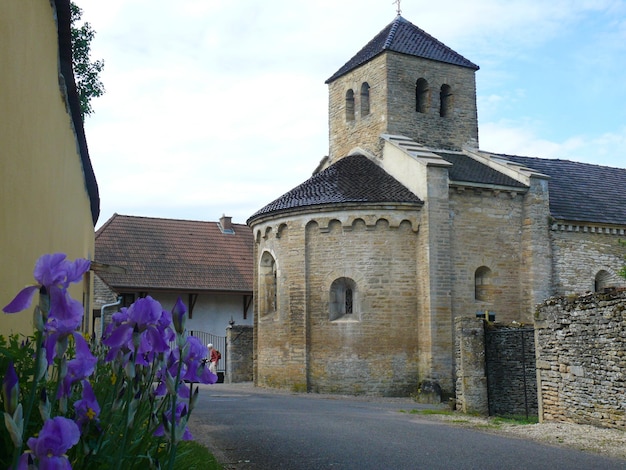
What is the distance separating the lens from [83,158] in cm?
1363

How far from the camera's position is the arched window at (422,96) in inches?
1055

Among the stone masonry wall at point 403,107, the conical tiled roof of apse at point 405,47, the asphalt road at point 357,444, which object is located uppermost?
the conical tiled roof of apse at point 405,47

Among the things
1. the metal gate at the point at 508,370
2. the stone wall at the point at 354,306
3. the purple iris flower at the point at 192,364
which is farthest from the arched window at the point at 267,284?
the purple iris flower at the point at 192,364

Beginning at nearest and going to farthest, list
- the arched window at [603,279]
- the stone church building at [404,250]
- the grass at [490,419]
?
the grass at [490,419] → the stone church building at [404,250] → the arched window at [603,279]

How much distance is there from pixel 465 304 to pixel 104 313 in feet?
43.0

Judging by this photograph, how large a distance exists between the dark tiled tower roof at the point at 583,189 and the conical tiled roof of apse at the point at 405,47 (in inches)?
180

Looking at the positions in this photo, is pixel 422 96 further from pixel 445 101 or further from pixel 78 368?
pixel 78 368

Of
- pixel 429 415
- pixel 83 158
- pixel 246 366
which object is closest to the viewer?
pixel 83 158

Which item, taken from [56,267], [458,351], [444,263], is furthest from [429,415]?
[56,267]

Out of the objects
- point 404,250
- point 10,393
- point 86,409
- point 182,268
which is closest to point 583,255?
point 404,250

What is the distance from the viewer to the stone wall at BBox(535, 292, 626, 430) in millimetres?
11742

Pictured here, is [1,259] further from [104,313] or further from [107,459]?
[104,313]

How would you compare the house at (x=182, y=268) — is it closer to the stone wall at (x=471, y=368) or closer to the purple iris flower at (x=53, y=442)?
the stone wall at (x=471, y=368)

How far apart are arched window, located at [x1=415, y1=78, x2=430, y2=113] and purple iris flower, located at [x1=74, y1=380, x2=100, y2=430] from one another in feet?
81.3
